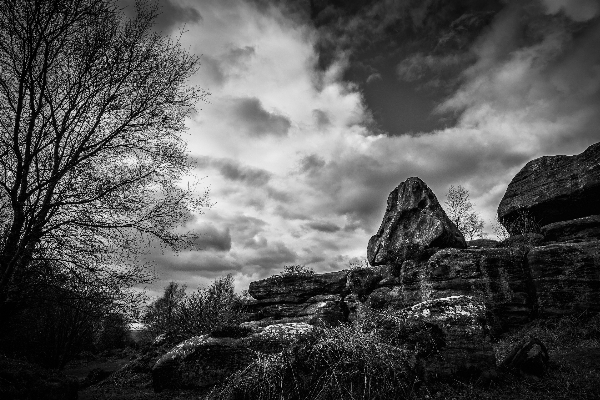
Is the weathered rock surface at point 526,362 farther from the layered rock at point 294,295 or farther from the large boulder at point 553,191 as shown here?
the large boulder at point 553,191

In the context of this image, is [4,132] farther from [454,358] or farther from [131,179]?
[454,358]

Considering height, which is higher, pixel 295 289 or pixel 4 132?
pixel 4 132

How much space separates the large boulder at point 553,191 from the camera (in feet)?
60.2

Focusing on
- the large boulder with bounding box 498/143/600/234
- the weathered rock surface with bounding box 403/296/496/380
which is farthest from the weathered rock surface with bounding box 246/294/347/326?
the large boulder with bounding box 498/143/600/234

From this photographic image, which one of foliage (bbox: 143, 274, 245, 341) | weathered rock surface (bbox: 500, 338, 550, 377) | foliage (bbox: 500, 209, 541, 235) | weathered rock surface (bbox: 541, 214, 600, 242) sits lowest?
weathered rock surface (bbox: 500, 338, 550, 377)

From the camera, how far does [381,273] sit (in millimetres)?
19891

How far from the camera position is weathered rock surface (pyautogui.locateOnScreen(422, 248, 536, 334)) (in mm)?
14883

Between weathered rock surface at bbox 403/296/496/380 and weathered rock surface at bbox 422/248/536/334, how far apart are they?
9984mm

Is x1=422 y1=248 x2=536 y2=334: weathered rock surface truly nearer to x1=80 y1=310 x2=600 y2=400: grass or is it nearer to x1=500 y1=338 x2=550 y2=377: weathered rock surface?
x1=500 y1=338 x2=550 y2=377: weathered rock surface

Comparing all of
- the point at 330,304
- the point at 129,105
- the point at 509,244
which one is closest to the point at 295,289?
the point at 330,304

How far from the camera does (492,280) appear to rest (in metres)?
15.7

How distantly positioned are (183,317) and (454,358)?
18.1 metres

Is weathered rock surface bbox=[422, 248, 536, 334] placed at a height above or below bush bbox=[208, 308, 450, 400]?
above

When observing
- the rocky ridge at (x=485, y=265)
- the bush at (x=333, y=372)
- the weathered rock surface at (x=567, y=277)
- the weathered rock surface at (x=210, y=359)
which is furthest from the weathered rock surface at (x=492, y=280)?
the bush at (x=333, y=372)
